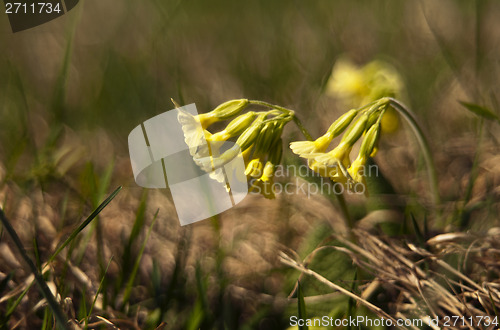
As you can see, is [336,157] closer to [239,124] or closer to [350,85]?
[239,124]

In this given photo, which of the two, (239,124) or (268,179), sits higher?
(239,124)

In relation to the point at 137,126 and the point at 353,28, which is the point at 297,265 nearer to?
the point at 137,126

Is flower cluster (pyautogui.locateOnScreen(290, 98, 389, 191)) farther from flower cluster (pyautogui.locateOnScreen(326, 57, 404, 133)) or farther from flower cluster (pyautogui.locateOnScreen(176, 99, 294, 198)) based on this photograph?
flower cluster (pyautogui.locateOnScreen(326, 57, 404, 133))

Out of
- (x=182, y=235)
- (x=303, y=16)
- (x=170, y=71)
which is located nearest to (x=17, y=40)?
(x=170, y=71)

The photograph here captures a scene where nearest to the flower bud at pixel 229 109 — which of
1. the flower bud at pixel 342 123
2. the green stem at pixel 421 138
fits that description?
the flower bud at pixel 342 123

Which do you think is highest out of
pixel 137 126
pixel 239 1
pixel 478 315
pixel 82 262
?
pixel 239 1

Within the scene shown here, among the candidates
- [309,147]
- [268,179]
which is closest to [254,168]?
[268,179]
